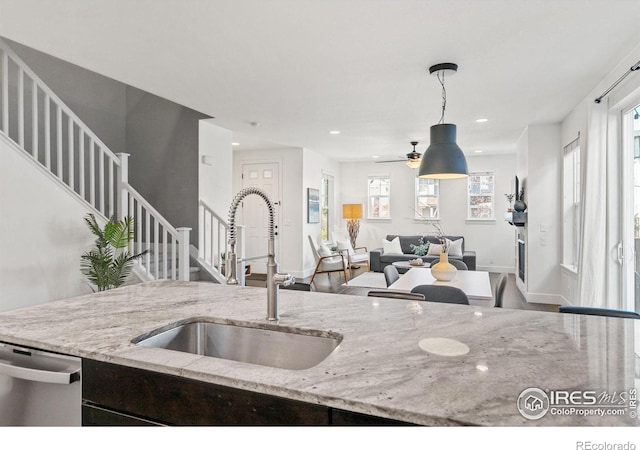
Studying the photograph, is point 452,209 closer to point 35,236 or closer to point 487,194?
point 487,194

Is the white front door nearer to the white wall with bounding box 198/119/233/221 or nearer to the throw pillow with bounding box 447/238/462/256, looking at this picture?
the white wall with bounding box 198/119/233/221

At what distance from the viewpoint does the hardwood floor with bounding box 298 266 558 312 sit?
522 centimetres

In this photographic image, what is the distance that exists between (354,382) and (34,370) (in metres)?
0.97

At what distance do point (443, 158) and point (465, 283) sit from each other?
114 centimetres

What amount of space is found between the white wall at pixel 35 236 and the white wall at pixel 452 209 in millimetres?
6608

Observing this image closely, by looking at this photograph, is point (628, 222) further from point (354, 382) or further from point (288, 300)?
point (354, 382)

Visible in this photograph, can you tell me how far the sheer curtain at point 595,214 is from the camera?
3451 mm

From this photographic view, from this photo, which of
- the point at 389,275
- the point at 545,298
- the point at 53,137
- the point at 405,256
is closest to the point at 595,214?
the point at 389,275

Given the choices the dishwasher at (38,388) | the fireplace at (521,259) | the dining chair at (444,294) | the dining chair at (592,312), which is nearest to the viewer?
the dishwasher at (38,388)

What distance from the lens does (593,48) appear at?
2.91 m

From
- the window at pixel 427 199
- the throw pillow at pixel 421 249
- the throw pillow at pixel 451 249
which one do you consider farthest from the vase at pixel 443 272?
the window at pixel 427 199

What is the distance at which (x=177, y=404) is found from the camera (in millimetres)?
986

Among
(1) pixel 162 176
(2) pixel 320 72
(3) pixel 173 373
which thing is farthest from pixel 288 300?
(1) pixel 162 176

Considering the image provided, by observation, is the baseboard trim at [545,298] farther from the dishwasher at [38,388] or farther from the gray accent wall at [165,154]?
the dishwasher at [38,388]
